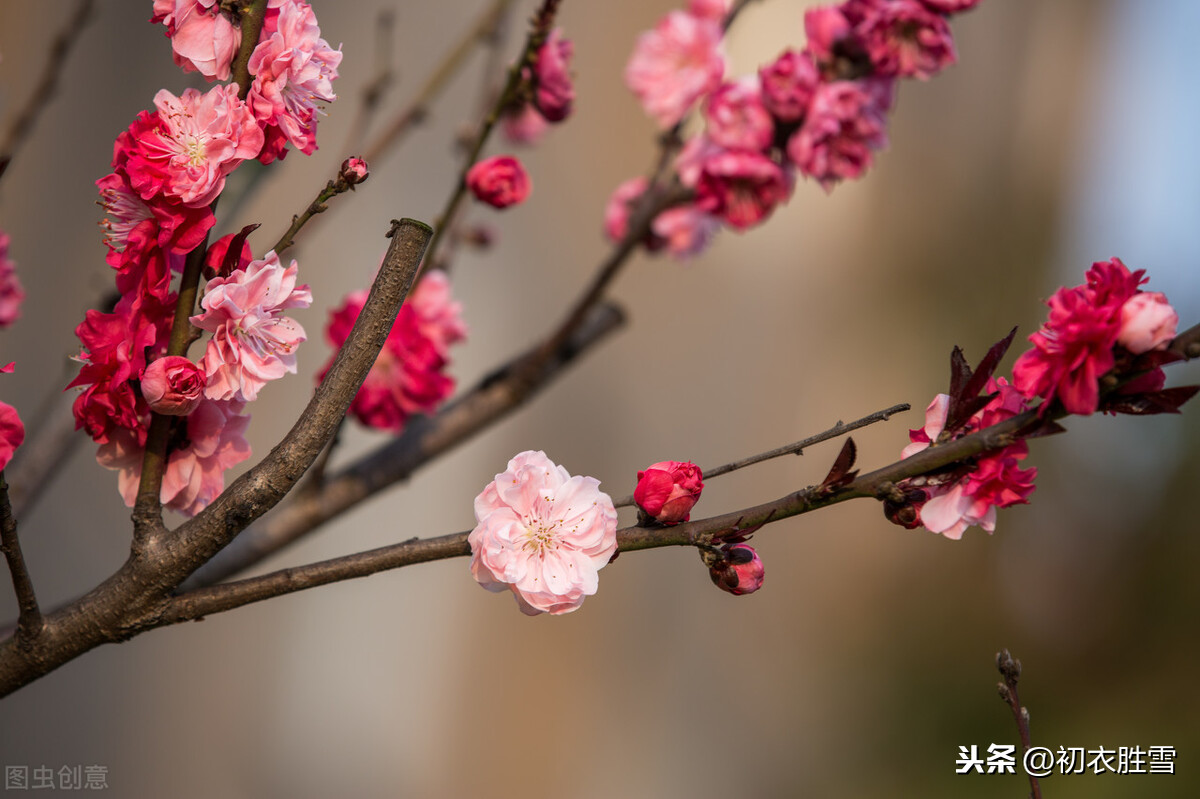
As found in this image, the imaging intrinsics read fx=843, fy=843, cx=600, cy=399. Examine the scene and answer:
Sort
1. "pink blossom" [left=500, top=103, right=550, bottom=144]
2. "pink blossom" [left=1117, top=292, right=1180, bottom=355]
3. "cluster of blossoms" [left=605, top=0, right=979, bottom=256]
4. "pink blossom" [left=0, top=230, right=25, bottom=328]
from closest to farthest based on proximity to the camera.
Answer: "pink blossom" [left=1117, top=292, right=1180, bottom=355] < "pink blossom" [left=0, top=230, right=25, bottom=328] < "cluster of blossoms" [left=605, top=0, right=979, bottom=256] < "pink blossom" [left=500, top=103, right=550, bottom=144]

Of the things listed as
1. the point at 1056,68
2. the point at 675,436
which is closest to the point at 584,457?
the point at 675,436

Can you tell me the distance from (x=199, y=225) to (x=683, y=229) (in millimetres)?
403

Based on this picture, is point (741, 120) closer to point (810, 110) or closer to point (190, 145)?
point (810, 110)

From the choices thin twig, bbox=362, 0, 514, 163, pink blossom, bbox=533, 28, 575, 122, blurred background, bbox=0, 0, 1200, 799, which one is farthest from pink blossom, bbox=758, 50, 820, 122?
blurred background, bbox=0, 0, 1200, 799

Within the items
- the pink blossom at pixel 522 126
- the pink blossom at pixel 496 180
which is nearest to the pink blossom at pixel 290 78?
the pink blossom at pixel 496 180

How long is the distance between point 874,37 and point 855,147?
0.23 feet

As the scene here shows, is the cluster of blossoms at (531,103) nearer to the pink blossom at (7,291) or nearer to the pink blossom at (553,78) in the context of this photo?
the pink blossom at (553,78)

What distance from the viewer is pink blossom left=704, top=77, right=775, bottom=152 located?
606mm

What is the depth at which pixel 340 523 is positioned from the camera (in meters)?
1.53

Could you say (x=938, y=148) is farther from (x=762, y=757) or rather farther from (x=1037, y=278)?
(x=762, y=757)

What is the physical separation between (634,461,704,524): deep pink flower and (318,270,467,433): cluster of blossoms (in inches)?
12.7

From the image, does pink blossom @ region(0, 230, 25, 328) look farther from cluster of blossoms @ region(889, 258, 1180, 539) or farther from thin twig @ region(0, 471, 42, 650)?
cluster of blossoms @ region(889, 258, 1180, 539)

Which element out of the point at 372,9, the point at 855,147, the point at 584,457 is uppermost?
the point at 372,9

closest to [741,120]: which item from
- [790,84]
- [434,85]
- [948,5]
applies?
[790,84]
